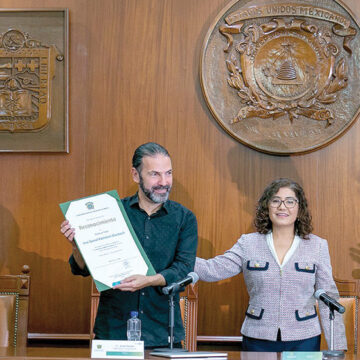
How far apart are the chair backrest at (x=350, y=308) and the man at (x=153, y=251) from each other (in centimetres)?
126

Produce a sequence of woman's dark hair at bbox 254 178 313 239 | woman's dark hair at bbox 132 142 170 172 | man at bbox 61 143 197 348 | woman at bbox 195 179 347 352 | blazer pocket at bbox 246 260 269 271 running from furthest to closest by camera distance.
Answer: woman's dark hair at bbox 254 178 313 239
blazer pocket at bbox 246 260 269 271
woman at bbox 195 179 347 352
woman's dark hair at bbox 132 142 170 172
man at bbox 61 143 197 348

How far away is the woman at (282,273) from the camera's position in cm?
335

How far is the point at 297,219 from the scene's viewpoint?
3629 mm

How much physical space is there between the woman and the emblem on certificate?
0.88 m

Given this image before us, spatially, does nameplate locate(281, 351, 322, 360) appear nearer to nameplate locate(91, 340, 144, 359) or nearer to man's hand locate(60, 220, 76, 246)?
nameplate locate(91, 340, 144, 359)

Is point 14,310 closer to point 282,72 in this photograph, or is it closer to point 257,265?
point 257,265

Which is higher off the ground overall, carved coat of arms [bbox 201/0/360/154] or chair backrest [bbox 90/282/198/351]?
carved coat of arms [bbox 201/0/360/154]

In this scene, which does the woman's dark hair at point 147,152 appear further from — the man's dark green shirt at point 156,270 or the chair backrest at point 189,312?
the chair backrest at point 189,312

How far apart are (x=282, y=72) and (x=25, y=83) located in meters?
1.72

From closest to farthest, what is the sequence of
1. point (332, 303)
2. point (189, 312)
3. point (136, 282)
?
1. point (332, 303)
2. point (136, 282)
3. point (189, 312)

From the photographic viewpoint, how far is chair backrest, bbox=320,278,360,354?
12.1ft

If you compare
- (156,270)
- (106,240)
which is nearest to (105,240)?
(106,240)

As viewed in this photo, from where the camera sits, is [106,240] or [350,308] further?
[350,308]

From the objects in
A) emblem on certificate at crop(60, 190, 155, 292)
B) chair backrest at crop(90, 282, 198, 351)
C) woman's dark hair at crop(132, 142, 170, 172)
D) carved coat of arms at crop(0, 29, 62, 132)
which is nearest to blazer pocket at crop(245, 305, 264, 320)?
chair backrest at crop(90, 282, 198, 351)
